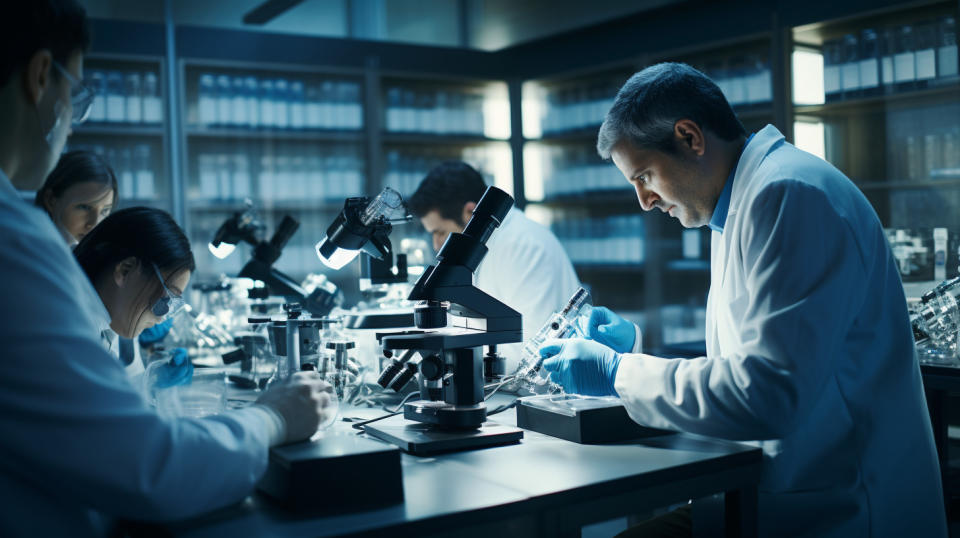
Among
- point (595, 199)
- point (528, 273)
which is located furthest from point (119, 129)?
point (595, 199)

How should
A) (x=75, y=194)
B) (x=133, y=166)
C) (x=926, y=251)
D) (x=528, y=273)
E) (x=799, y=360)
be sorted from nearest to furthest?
(x=799, y=360) < (x=75, y=194) < (x=528, y=273) < (x=926, y=251) < (x=133, y=166)

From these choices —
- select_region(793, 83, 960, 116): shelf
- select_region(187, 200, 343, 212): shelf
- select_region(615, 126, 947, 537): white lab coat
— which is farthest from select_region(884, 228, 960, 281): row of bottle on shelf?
select_region(187, 200, 343, 212): shelf

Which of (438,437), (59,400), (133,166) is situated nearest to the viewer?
(59,400)

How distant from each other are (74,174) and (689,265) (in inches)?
118

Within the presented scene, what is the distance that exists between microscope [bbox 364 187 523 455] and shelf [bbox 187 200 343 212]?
110 inches

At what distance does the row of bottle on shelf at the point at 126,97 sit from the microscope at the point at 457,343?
310 cm

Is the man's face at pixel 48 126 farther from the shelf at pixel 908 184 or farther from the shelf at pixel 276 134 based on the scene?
the shelf at pixel 908 184

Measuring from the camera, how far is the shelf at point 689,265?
4125 mm

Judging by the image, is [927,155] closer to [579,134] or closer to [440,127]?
[579,134]

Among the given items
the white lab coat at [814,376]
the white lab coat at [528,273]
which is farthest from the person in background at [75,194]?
the white lab coat at [814,376]

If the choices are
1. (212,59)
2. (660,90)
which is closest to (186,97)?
(212,59)

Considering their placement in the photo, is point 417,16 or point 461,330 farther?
point 417,16

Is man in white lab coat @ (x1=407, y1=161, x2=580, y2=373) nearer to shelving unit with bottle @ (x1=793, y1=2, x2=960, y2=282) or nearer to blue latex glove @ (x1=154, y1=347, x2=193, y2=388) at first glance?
blue latex glove @ (x1=154, y1=347, x2=193, y2=388)

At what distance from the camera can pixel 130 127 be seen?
4.03 m
